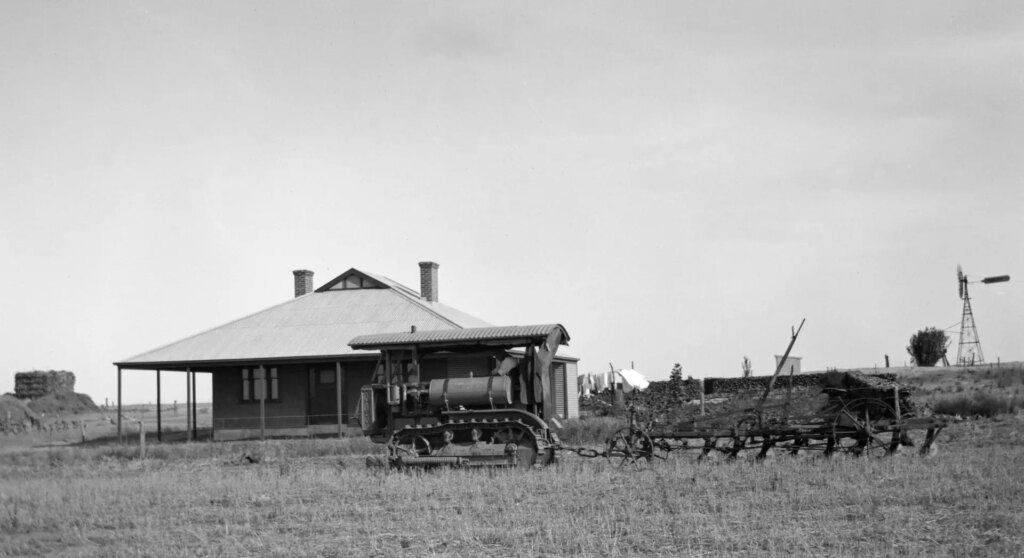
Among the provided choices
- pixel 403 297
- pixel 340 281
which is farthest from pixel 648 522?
pixel 340 281

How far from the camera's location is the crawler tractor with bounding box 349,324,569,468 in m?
18.6

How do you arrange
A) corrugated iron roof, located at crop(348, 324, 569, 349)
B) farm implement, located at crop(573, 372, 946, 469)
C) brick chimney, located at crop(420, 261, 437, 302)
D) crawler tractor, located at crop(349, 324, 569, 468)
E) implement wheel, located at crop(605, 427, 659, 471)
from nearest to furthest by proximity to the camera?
1. farm implement, located at crop(573, 372, 946, 469)
2. implement wheel, located at crop(605, 427, 659, 471)
3. crawler tractor, located at crop(349, 324, 569, 468)
4. corrugated iron roof, located at crop(348, 324, 569, 349)
5. brick chimney, located at crop(420, 261, 437, 302)

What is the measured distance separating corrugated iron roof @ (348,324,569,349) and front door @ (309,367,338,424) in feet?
52.3

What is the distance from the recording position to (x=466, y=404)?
63.5 feet

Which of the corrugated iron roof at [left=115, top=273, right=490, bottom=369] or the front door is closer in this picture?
the corrugated iron roof at [left=115, top=273, right=490, bottom=369]

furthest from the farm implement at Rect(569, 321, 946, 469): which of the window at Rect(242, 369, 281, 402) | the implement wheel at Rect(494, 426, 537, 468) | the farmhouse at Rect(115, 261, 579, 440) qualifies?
the window at Rect(242, 369, 281, 402)

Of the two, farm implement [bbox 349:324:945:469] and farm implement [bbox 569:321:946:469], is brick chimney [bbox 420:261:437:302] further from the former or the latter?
farm implement [bbox 569:321:946:469]

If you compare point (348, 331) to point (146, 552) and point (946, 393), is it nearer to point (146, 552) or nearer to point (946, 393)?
point (946, 393)

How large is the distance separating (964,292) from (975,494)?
43.9 m

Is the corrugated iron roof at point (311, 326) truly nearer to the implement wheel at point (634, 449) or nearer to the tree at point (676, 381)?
the tree at point (676, 381)

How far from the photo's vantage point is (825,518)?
11.2 meters

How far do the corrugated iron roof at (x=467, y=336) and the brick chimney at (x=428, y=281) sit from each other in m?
20.6

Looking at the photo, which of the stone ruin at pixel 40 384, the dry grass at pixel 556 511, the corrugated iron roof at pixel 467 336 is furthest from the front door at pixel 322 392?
the stone ruin at pixel 40 384

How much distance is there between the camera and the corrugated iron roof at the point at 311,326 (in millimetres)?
34125
